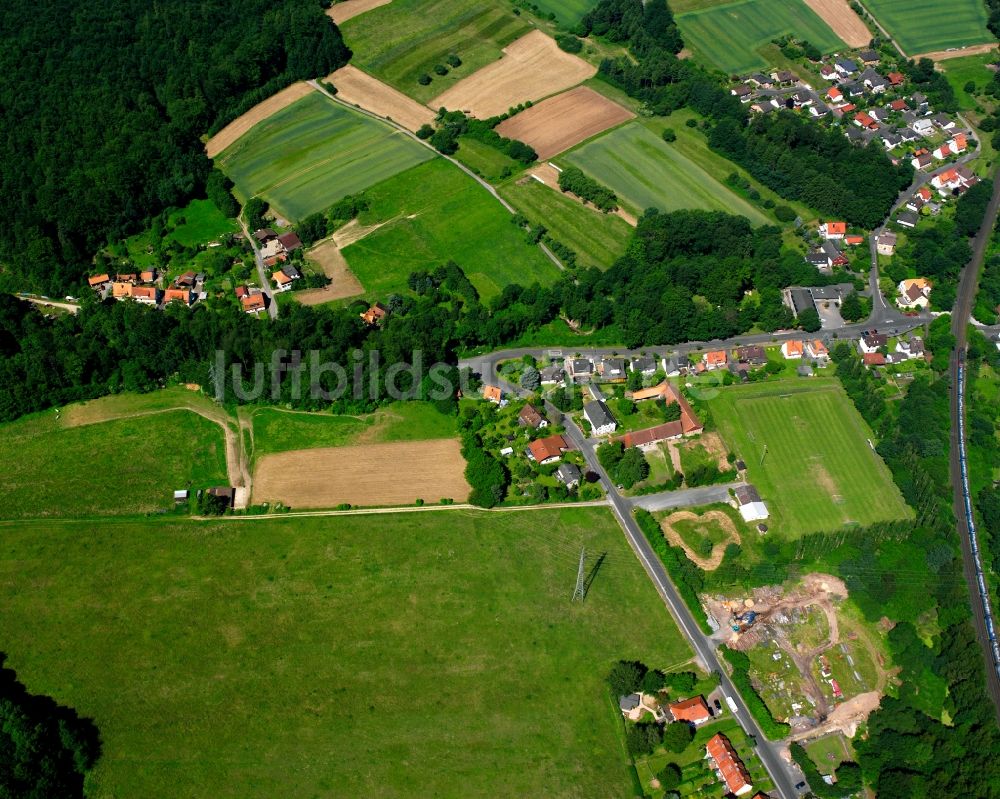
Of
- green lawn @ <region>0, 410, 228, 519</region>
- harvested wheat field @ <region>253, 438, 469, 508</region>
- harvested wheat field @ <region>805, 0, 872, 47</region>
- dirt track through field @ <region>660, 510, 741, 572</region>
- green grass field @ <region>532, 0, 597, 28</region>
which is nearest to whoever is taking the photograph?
dirt track through field @ <region>660, 510, 741, 572</region>

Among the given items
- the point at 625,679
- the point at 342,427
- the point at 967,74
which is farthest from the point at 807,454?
the point at 967,74

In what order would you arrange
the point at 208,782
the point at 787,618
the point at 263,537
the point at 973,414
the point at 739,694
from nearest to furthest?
the point at 208,782
the point at 739,694
the point at 787,618
the point at 263,537
the point at 973,414

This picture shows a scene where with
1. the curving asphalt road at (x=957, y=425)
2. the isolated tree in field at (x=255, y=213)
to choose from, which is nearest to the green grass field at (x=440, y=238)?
the isolated tree in field at (x=255, y=213)

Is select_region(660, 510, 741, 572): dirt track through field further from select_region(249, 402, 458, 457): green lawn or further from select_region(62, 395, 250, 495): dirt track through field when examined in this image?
select_region(62, 395, 250, 495): dirt track through field

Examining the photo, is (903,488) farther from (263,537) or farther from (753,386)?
(263,537)

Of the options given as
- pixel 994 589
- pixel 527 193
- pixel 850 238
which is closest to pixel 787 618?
pixel 994 589

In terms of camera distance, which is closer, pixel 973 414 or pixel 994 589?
pixel 994 589

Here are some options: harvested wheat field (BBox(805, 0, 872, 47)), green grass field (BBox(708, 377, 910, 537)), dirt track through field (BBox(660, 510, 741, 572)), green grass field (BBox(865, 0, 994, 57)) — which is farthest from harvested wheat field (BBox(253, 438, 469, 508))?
green grass field (BBox(865, 0, 994, 57))
